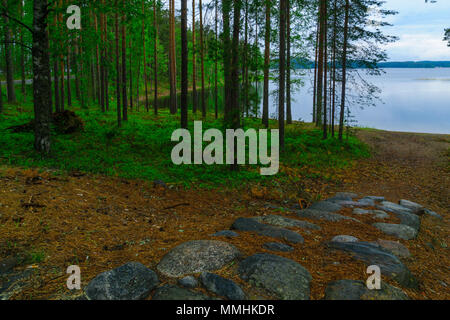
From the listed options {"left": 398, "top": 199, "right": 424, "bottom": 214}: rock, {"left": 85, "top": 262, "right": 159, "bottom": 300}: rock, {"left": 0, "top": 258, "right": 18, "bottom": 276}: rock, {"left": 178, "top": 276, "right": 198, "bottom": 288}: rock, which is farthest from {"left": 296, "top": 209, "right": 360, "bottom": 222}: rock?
{"left": 0, "top": 258, "right": 18, "bottom": 276}: rock

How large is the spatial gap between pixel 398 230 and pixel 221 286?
441 cm

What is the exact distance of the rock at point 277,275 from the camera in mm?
3037

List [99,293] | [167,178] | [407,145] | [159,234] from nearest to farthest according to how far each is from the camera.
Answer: [99,293] < [159,234] < [167,178] < [407,145]

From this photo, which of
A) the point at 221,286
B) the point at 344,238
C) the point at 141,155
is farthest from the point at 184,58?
the point at 221,286

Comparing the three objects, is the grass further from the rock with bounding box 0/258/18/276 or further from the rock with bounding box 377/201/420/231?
the rock with bounding box 0/258/18/276

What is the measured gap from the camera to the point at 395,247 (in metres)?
4.74

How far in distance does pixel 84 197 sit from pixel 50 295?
12.4 ft

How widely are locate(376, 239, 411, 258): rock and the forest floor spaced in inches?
6.4

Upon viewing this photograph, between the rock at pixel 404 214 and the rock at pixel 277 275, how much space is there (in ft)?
13.9

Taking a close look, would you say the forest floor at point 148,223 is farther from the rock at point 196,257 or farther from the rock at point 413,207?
the rock at point 413,207

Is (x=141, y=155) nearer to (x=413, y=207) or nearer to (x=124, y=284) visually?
(x=124, y=284)

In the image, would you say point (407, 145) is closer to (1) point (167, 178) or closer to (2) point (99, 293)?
(1) point (167, 178)

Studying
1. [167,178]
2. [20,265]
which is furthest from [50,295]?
[167,178]
